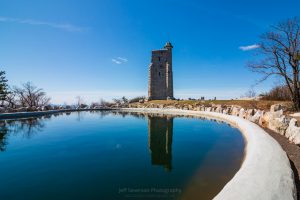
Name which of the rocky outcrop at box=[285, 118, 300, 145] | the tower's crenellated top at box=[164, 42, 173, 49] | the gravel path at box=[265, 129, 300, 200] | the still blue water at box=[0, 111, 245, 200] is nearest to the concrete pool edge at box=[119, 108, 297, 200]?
the gravel path at box=[265, 129, 300, 200]

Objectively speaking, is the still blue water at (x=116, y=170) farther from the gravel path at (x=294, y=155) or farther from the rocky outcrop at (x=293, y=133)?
the rocky outcrop at (x=293, y=133)

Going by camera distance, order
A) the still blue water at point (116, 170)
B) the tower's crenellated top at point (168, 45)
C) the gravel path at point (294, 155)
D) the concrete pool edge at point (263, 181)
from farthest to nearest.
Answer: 1. the tower's crenellated top at point (168, 45)
2. the gravel path at point (294, 155)
3. the still blue water at point (116, 170)
4. the concrete pool edge at point (263, 181)

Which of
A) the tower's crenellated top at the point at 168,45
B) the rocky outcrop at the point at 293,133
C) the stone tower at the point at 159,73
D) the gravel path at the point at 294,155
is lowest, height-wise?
the gravel path at the point at 294,155

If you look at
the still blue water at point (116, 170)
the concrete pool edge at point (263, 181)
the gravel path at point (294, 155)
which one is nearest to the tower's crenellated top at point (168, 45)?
the still blue water at point (116, 170)

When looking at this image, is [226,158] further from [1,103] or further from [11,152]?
[1,103]

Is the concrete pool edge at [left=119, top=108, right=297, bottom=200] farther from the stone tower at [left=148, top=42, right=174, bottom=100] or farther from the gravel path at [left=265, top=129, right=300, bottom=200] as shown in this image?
the stone tower at [left=148, top=42, right=174, bottom=100]

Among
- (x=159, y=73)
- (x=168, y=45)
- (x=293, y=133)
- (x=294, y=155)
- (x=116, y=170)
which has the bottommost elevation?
(x=116, y=170)

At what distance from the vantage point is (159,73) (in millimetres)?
38625

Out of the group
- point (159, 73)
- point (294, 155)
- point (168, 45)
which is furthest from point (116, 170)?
point (168, 45)

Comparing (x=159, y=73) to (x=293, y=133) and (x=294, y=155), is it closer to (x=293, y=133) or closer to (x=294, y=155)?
(x=293, y=133)

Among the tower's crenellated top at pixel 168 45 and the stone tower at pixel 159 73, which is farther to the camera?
the tower's crenellated top at pixel 168 45

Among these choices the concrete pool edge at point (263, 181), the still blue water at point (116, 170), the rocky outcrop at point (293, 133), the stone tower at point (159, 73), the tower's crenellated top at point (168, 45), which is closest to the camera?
the concrete pool edge at point (263, 181)

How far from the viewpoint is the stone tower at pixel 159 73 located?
38375 mm

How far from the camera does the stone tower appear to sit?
38375 millimetres
